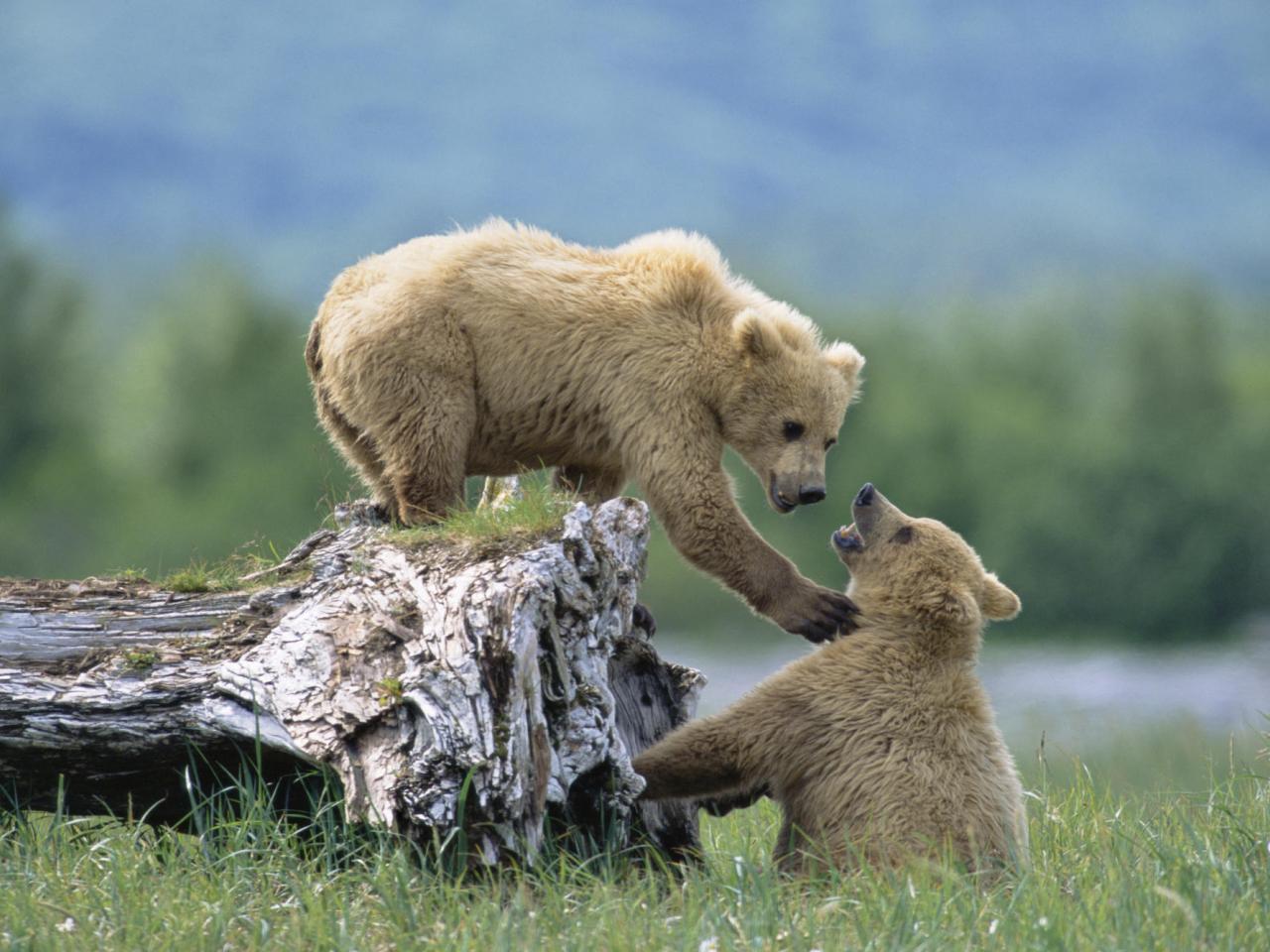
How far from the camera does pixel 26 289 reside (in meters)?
67.8

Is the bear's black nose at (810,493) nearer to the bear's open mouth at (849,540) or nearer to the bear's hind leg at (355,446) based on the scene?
the bear's open mouth at (849,540)

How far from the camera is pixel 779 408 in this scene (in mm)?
7180

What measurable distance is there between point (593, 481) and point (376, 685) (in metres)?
2.73

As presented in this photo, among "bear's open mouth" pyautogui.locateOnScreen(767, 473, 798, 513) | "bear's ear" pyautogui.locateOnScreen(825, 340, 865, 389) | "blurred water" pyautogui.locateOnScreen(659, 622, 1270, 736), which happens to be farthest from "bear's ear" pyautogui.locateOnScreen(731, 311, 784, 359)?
"blurred water" pyautogui.locateOnScreen(659, 622, 1270, 736)

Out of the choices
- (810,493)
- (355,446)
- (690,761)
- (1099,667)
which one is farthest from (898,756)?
(1099,667)

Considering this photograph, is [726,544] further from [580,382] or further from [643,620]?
[580,382]

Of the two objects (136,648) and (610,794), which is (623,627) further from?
(136,648)

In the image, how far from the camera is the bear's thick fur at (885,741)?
562 cm

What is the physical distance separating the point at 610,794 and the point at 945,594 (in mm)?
1660

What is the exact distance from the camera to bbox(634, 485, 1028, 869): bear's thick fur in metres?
5.62

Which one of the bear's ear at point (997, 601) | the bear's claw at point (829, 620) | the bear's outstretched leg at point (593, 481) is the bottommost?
the bear's claw at point (829, 620)

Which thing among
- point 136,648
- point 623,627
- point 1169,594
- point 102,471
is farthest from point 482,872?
point 102,471

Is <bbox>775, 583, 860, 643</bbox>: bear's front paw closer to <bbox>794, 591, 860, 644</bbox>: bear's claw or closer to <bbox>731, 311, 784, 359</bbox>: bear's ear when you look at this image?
<bbox>794, 591, 860, 644</bbox>: bear's claw

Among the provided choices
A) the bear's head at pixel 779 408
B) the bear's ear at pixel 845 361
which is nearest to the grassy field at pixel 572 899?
the bear's head at pixel 779 408
